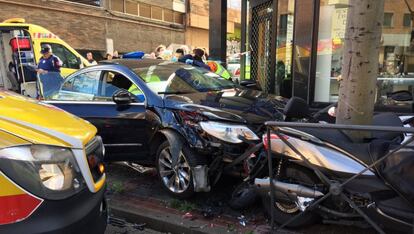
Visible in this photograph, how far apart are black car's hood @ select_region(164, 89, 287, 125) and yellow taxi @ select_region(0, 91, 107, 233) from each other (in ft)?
5.04

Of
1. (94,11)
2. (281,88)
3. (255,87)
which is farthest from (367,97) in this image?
(94,11)

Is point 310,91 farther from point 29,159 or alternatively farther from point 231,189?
point 29,159

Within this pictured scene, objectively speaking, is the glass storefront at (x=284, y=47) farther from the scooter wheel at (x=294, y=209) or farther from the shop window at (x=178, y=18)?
the shop window at (x=178, y=18)

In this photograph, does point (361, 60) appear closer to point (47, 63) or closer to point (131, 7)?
point (47, 63)

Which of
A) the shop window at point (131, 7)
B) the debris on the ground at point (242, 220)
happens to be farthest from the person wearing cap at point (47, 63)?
the shop window at point (131, 7)

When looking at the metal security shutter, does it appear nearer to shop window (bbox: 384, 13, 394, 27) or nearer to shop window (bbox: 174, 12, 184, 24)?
shop window (bbox: 384, 13, 394, 27)

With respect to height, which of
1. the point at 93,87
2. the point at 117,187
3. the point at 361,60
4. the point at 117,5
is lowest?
the point at 117,187

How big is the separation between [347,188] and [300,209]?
1.63 feet

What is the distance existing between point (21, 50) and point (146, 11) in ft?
52.7

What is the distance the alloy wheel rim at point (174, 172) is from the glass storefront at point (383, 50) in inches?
166

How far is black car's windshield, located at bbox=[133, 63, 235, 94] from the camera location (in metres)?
4.79

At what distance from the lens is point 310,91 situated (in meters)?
7.82

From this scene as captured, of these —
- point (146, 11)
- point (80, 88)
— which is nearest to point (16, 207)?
point (80, 88)

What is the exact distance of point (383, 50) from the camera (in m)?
7.25
